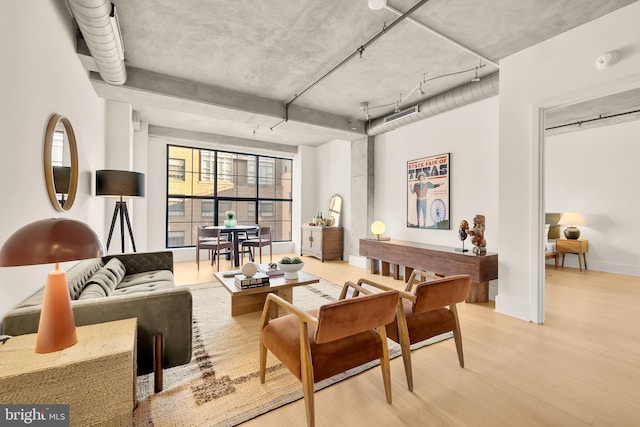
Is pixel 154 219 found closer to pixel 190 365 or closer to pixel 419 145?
pixel 190 365

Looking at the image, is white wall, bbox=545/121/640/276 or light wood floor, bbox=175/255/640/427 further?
white wall, bbox=545/121/640/276

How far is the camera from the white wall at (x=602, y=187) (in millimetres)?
5430

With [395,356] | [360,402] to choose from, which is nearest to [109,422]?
[360,402]

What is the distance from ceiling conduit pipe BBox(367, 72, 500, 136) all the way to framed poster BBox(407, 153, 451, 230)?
771 millimetres

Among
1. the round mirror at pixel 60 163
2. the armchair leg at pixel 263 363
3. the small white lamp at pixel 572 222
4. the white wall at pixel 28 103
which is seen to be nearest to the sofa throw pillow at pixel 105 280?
the white wall at pixel 28 103

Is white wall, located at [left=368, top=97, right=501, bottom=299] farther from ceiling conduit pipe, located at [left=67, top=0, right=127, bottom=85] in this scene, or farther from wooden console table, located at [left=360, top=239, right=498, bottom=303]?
ceiling conduit pipe, located at [left=67, top=0, right=127, bottom=85]

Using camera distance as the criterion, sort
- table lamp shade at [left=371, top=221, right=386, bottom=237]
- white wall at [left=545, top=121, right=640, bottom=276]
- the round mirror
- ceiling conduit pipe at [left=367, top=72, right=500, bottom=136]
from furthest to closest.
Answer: table lamp shade at [left=371, top=221, right=386, bottom=237]
white wall at [left=545, top=121, right=640, bottom=276]
ceiling conduit pipe at [left=367, top=72, right=500, bottom=136]
the round mirror

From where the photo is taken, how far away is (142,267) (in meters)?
3.57

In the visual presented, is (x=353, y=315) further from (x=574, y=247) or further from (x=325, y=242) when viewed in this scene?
(x=574, y=247)

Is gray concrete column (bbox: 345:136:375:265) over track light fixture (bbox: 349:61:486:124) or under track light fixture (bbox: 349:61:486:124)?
under

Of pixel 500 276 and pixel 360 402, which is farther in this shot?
pixel 500 276

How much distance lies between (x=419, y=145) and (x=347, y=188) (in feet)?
7.32
